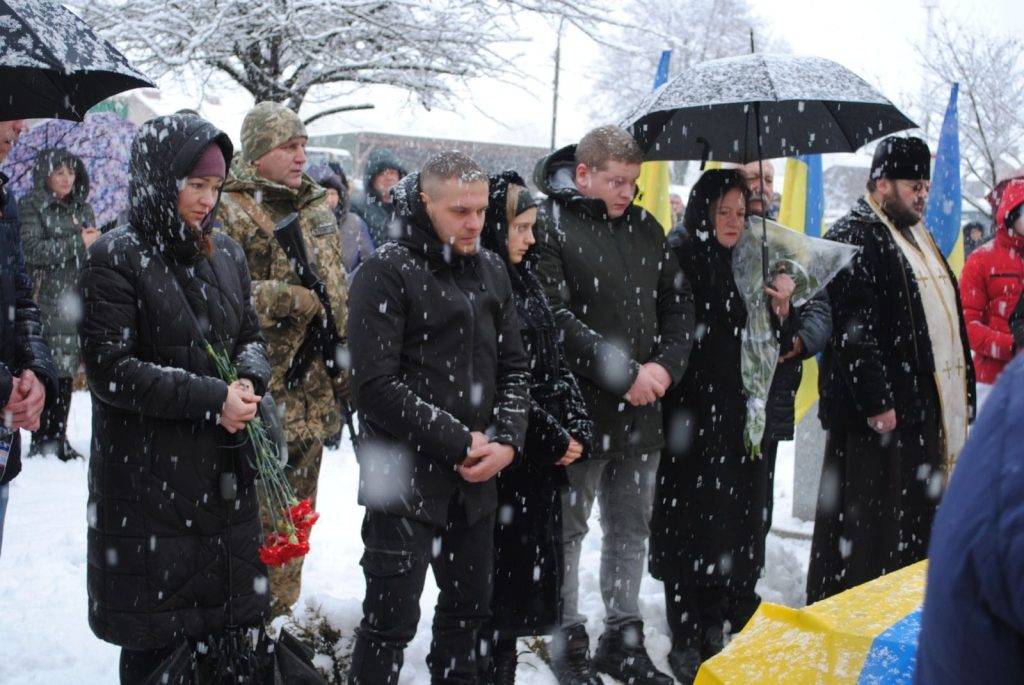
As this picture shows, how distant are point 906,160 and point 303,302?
2.68m

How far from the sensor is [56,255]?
7.46 metres

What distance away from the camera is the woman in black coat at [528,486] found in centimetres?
377

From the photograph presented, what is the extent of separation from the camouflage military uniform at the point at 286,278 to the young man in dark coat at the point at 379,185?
3931 mm

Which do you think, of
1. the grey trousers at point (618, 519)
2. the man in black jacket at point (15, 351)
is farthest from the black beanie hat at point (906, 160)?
the man in black jacket at point (15, 351)

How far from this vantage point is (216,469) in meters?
3.18

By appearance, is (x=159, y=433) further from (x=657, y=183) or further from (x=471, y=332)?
(x=657, y=183)

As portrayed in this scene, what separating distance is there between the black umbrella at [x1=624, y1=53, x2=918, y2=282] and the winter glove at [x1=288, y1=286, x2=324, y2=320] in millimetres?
1492

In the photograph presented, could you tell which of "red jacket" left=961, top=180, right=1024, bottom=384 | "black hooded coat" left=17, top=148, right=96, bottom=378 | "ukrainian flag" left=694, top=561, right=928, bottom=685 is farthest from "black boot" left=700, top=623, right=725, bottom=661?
"black hooded coat" left=17, top=148, right=96, bottom=378

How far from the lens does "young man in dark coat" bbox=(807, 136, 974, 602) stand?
4.61 meters

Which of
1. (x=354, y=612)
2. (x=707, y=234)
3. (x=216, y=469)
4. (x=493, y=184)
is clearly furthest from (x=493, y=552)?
(x=707, y=234)

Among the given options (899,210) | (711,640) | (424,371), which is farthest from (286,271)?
(899,210)

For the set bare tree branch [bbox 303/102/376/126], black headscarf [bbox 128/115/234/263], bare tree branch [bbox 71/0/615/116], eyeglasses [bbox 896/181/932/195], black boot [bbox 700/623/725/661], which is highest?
bare tree branch [bbox 71/0/615/116]

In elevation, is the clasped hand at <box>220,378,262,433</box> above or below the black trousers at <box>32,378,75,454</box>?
above

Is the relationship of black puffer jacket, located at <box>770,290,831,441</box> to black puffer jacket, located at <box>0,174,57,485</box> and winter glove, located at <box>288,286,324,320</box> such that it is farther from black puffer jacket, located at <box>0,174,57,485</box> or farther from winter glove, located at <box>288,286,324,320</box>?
black puffer jacket, located at <box>0,174,57,485</box>
